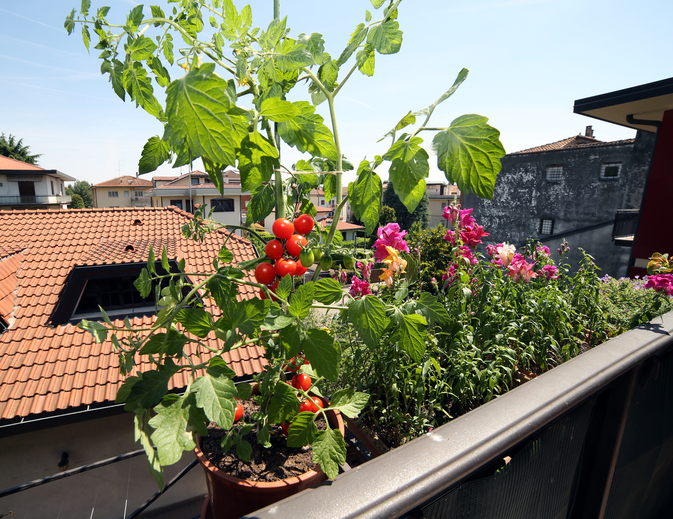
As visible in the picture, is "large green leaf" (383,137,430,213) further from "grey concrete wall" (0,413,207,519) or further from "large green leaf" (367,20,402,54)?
"grey concrete wall" (0,413,207,519)

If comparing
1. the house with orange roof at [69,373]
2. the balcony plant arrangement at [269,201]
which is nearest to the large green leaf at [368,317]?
the balcony plant arrangement at [269,201]

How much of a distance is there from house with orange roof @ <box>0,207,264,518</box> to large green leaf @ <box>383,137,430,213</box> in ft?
16.8

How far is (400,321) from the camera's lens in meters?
0.76

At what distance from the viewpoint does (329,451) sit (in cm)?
71

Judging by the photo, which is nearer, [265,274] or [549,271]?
[265,274]

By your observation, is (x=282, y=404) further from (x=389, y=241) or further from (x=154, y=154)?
(x=389, y=241)

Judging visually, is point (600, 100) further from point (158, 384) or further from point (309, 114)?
point (158, 384)

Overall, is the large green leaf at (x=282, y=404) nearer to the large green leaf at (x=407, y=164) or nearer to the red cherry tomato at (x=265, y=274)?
the red cherry tomato at (x=265, y=274)

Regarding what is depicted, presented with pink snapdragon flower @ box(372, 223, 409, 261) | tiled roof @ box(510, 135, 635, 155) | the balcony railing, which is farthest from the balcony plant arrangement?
the balcony railing

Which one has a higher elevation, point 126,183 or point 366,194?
point 366,194

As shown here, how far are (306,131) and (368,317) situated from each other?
1.26 ft

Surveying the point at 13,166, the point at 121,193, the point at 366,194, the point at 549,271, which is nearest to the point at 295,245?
the point at 366,194

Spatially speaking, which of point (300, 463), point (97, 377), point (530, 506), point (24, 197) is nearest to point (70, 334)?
point (97, 377)

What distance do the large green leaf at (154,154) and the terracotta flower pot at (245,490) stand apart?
70cm
